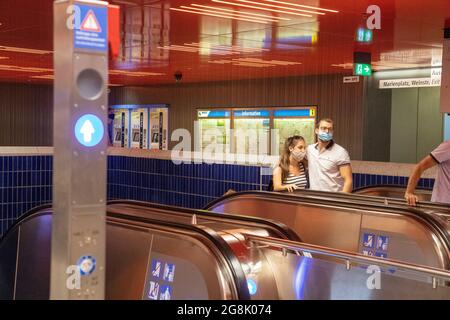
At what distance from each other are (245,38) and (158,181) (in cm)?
272

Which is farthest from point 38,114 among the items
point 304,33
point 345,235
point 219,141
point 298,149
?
point 345,235

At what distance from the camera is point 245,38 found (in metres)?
10.0

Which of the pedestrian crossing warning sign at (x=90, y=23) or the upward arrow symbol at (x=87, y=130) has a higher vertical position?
the pedestrian crossing warning sign at (x=90, y=23)

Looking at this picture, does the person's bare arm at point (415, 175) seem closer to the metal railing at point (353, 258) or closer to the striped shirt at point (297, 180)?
the striped shirt at point (297, 180)

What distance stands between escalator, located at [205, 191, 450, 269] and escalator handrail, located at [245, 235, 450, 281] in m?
1.29

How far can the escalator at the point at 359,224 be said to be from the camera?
16.2 ft

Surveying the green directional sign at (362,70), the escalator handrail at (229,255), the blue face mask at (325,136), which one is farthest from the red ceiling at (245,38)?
the escalator handrail at (229,255)

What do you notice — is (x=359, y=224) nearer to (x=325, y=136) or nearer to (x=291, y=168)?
(x=325, y=136)

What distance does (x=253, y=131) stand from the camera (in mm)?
18297

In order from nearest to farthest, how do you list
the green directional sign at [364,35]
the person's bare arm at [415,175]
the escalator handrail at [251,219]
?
the escalator handrail at [251,219] → the person's bare arm at [415,175] → the green directional sign at [364,35]

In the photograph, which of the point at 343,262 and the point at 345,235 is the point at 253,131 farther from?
the point at 343,262

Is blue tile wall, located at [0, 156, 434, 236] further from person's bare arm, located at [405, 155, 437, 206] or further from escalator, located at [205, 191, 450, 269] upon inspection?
person's bare arm, located at [405, 155, 437, 206]

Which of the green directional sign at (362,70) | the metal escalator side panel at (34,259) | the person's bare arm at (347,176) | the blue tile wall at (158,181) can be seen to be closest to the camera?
the metal escalator side panel at (34,259)

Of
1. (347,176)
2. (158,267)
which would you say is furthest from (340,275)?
(347,176)
